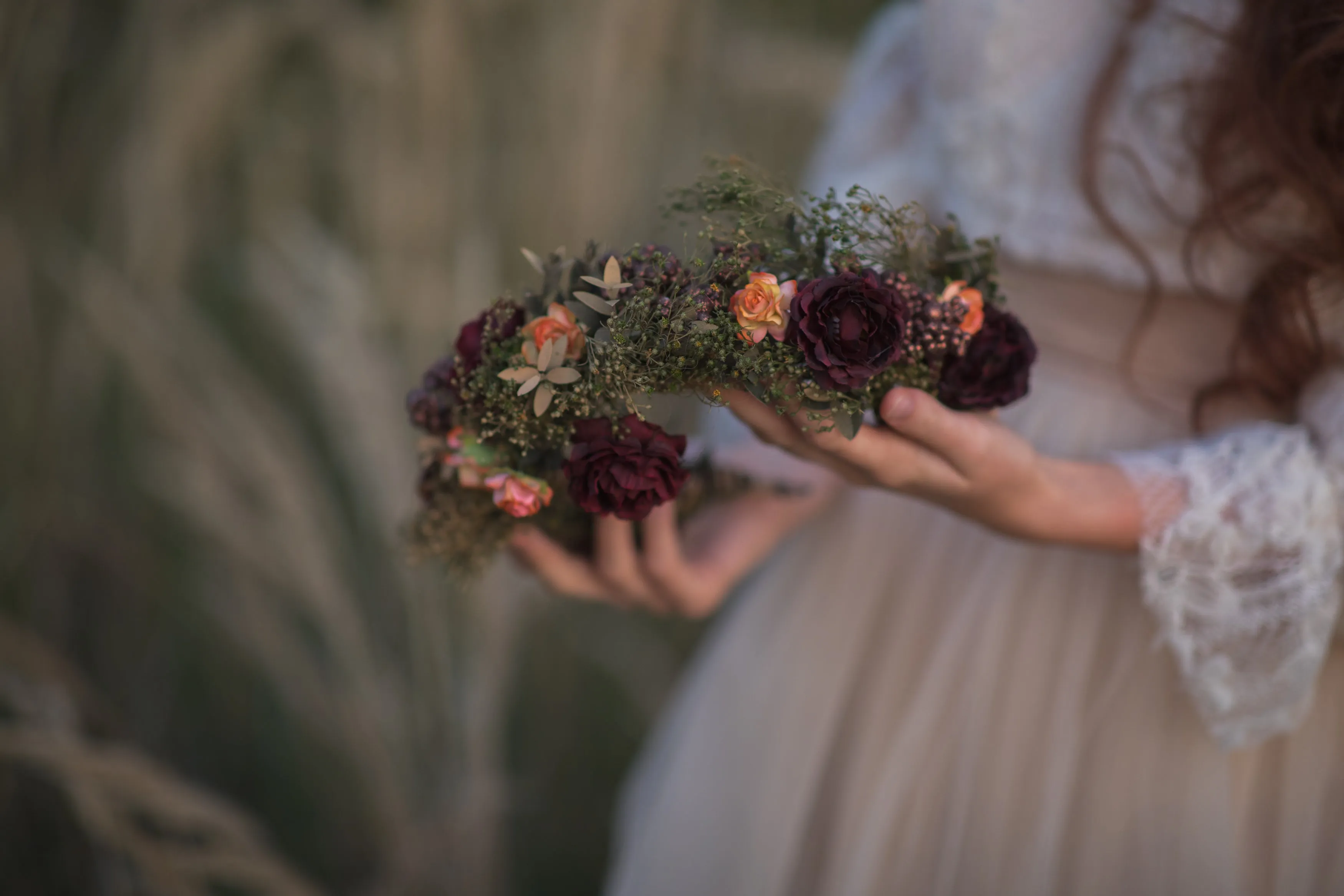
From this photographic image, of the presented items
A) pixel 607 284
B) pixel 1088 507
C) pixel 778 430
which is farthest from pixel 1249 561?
pixel 607 284

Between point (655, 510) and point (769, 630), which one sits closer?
point (655, 510)

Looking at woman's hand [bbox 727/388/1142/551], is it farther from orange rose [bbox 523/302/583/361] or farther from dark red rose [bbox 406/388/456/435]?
dark red rose [bbox 406/388/456/435]

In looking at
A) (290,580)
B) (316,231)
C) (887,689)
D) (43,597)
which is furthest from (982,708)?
(43,597)

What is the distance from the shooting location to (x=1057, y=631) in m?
0.76

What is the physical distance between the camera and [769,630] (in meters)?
0.89

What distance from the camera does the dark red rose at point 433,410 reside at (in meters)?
0.57

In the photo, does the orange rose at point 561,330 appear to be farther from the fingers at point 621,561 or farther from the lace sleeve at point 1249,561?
the lace sleeve at point 1249,561

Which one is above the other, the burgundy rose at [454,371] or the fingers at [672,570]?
the burgundy rose at [454,371]

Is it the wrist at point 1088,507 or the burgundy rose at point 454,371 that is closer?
the burgundy rose at point 454,371

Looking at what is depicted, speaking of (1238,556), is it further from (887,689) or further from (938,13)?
(938,13)

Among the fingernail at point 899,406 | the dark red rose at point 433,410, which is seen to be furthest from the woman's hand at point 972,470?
the dark red rose at point 433,410

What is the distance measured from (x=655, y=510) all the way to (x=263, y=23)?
97 centimetres

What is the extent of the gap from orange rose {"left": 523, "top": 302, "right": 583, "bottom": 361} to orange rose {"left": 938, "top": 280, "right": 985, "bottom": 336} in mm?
232

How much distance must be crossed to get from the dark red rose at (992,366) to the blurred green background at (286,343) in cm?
79
